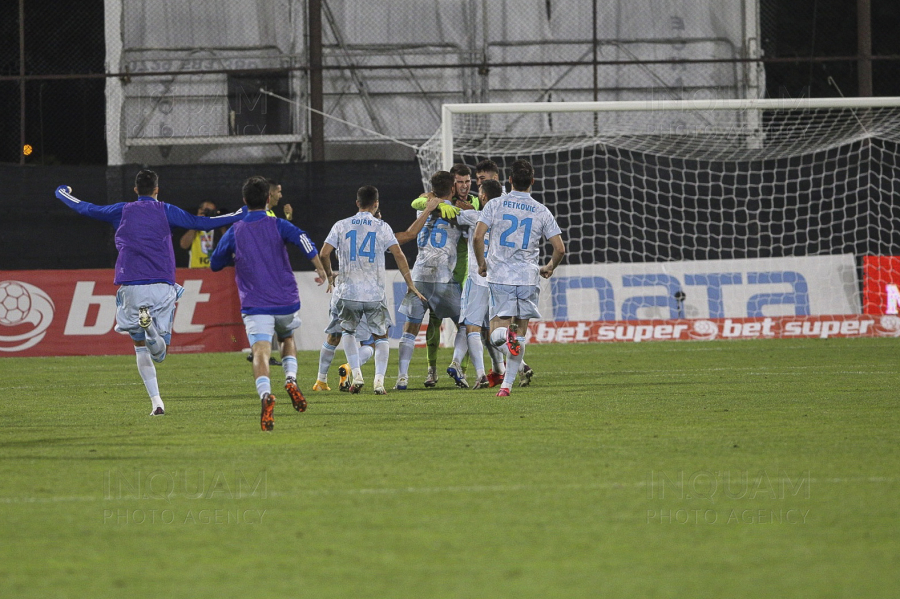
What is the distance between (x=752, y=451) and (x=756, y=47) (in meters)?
16.0

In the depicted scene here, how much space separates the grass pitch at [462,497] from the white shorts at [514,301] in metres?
0.71

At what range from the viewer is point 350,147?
21.1 metres

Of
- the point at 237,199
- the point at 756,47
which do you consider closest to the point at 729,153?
the point at 756,47

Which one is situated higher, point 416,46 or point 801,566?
point 416,46

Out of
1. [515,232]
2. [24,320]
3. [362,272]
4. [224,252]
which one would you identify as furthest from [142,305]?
[24,320]

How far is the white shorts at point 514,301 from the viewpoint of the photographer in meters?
9.73

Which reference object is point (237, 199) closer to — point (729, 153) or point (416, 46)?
point (416, 46)

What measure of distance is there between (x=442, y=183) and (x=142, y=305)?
2.91m

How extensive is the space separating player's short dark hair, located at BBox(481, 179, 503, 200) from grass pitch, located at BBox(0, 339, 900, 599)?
5.83 ft

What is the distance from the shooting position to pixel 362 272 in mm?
10305

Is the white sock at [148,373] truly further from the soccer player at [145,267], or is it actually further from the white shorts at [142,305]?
the white shorts at [142,305]

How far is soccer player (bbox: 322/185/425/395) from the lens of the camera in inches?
402

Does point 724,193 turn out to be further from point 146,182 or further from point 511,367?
point 146,182

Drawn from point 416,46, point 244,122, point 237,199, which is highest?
point 416,46
